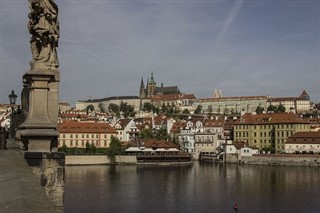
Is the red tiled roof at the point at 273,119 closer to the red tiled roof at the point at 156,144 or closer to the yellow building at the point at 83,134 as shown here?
the red tiled roof at the point at 156,144

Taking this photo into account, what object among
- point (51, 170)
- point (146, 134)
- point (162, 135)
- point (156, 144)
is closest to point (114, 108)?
point (162, 135)

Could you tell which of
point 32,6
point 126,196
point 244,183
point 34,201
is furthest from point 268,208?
point 34,201

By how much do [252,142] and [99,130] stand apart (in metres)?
28.2

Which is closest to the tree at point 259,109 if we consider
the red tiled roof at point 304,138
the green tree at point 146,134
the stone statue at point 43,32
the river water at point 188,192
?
the green tree at point 146,134

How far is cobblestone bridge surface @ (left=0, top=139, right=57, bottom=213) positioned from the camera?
10.8 ft

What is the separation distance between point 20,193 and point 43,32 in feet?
12.3

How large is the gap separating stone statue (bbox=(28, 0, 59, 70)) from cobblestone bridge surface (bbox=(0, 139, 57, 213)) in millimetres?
2259

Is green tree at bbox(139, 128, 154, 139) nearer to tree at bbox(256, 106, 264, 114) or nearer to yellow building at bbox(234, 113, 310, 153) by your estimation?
yellow building at bbox(234, 113, 310, 153)

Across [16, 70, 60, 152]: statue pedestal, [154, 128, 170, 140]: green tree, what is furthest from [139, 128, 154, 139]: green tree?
[16, 70, 60, 152]: statue pedestal

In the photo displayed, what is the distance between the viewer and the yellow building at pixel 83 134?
76.4 m

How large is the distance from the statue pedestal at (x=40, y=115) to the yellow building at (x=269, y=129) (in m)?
75.4

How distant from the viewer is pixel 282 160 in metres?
69.4

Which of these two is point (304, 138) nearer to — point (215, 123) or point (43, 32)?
point (215, 123)

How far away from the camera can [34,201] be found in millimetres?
3492
